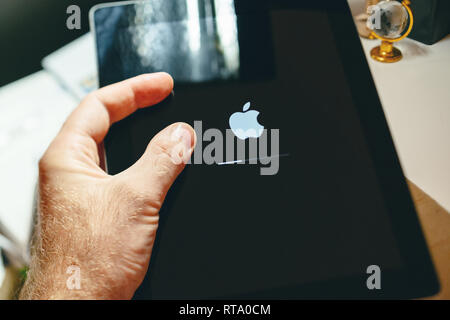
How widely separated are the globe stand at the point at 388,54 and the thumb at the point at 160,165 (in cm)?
42

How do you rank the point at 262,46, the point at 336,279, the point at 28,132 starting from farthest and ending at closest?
the point at 28,132, the point at 262,46, the point at 336,279

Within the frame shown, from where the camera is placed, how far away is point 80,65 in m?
0.82

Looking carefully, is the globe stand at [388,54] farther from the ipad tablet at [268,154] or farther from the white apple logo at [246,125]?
the white apple logo at [246,125]

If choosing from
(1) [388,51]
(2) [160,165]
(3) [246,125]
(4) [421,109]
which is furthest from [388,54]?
(2) [160,165]

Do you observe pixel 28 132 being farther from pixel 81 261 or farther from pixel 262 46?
pixel 262 46

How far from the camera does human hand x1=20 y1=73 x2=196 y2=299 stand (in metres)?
0.48

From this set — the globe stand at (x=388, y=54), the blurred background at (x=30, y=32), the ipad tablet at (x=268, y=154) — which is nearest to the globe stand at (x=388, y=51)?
the globe stand at (x=388, y=54)

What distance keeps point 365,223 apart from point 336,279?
8 cm

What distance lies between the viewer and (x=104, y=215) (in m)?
0.49

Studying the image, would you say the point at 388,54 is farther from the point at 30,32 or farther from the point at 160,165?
the point at 30,32

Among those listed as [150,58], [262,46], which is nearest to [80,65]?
[150,58]

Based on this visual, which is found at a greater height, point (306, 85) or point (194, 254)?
point (306, 85)

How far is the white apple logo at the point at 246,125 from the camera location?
525 mm

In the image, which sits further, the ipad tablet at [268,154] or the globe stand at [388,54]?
the globe stand at [388,54]
